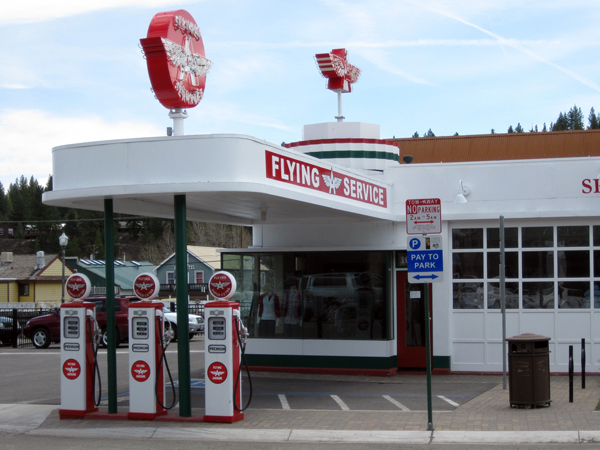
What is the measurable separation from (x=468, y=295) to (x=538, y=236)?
1.77 meters

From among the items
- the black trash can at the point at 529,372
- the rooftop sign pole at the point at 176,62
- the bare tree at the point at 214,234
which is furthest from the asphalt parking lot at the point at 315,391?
the bare tree at the point at 214,234

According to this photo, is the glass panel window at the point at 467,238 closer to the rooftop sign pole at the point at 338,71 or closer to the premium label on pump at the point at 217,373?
the rooftop sign pole at the point at 338,71

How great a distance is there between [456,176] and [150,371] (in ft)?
25.4

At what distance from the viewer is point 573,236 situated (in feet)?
46.6

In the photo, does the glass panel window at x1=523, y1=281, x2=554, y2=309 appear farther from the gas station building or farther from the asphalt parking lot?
the asphalt parking lot

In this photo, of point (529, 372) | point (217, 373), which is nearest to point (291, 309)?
point (217, 373)

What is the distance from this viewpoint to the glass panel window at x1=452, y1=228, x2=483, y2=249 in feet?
47.9

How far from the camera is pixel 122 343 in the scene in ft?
80.1

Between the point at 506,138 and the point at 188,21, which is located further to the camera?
the point at 506,138

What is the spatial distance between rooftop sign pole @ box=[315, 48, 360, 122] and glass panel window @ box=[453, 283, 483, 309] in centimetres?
491

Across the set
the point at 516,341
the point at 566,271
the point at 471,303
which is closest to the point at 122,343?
the point at 471,303

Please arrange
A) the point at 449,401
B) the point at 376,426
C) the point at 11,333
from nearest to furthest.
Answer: the point at 376,426 < the point at 449,401 < the point at 11,333

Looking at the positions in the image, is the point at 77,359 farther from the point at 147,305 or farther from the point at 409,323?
the point at 409,323

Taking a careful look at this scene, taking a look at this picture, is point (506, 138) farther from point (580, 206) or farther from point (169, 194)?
point (169, 194)
